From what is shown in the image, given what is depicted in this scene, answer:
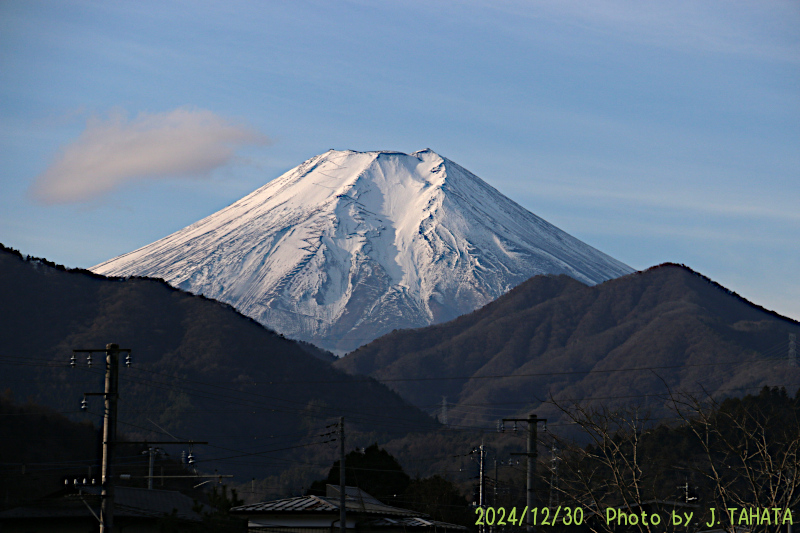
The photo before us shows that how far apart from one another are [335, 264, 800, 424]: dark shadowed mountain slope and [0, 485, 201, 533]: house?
10397 cm

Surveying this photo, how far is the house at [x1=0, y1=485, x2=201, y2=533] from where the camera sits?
28703 millimetres

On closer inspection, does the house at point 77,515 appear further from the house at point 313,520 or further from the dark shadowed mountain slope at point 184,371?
the dark shadowed mountain slope at point 184,371

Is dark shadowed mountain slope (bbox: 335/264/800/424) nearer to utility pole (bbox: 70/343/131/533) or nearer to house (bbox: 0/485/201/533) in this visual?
house (bbox: 0/485/201/533)

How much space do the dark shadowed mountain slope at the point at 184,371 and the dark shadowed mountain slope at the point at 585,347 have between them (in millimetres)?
29713

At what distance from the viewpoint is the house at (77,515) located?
28.7 m

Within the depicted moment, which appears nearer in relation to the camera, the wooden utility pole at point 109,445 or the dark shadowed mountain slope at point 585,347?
the wooden utility pole at point 109,445

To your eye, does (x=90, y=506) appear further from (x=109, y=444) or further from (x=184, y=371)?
(x=184, y=371)

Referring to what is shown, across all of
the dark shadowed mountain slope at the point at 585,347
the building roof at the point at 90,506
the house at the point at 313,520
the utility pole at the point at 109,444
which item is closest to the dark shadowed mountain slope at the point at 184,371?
the dark shadowed mountain slope at the point at 585,347

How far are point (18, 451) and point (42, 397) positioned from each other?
132ft

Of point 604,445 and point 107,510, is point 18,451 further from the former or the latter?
point 604,445

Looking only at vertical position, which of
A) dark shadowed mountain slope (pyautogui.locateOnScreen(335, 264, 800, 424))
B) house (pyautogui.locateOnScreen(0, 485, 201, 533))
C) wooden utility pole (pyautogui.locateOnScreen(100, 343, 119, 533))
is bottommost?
house (pyautogui.locateOnScreen(0, 485, 201, 533))

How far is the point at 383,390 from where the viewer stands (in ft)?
440

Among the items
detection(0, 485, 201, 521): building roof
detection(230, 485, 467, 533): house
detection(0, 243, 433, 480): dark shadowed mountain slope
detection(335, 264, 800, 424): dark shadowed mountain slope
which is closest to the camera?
detection(230, 485, 467, 533): house

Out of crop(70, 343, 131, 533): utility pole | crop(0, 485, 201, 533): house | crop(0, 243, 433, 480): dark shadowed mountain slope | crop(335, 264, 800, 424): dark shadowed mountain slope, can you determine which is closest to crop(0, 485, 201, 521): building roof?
crop(0, 485, 201, 533): house
